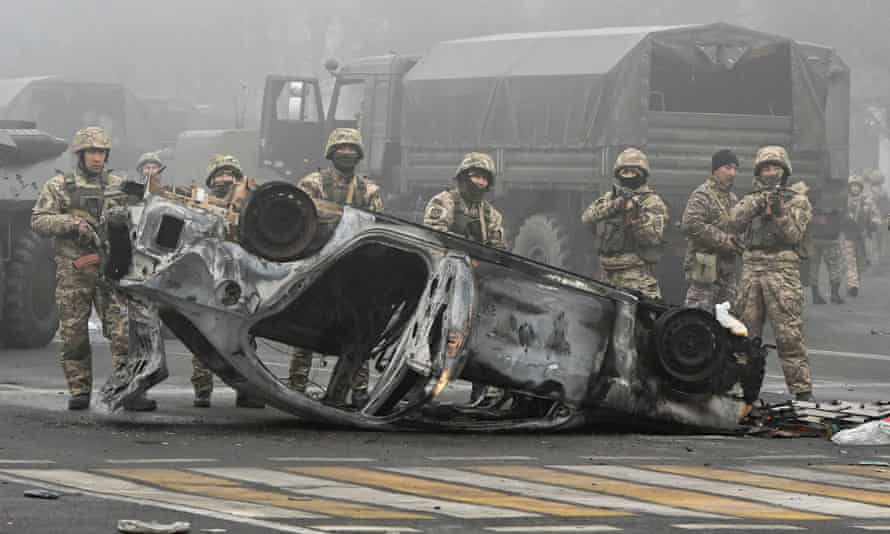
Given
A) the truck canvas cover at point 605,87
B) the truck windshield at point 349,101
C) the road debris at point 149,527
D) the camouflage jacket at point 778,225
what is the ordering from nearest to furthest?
the road debris at point 149,527, the camouflage jacket at point 778,225, the truck canvas cover at point 605,87, the truck windshield at point 349,101

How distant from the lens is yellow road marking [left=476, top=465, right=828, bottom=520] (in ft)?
29.8

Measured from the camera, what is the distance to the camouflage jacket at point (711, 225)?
16.3 m

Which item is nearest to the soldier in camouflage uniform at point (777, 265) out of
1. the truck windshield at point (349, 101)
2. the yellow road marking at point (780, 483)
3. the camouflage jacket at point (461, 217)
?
the camouflage jacket at point (461, 217)

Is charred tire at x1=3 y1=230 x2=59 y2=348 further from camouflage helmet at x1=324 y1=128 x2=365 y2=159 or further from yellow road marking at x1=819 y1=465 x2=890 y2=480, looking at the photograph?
yellow road marking at x1=819 y1=465 x2=890 y2=480

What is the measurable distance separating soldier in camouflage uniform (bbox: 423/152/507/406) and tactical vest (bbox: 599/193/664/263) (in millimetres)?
1692

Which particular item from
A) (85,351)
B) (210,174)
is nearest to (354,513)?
(85,351)

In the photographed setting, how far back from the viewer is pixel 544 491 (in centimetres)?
968

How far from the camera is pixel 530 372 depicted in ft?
40.0

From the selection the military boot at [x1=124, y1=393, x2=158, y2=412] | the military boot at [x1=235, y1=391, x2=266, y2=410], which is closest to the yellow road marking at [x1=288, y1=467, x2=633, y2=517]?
the military boot at [x1=124, y1=393, x2=158, y2=412]

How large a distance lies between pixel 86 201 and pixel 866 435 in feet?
17.4

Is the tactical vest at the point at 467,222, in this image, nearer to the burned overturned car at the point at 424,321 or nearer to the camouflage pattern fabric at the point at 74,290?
the burned overturned car at the point at 424,321

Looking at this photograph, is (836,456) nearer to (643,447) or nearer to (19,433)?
(643,447)

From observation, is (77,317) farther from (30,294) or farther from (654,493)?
(30,294)

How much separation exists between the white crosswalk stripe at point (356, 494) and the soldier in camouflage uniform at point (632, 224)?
246 inches
